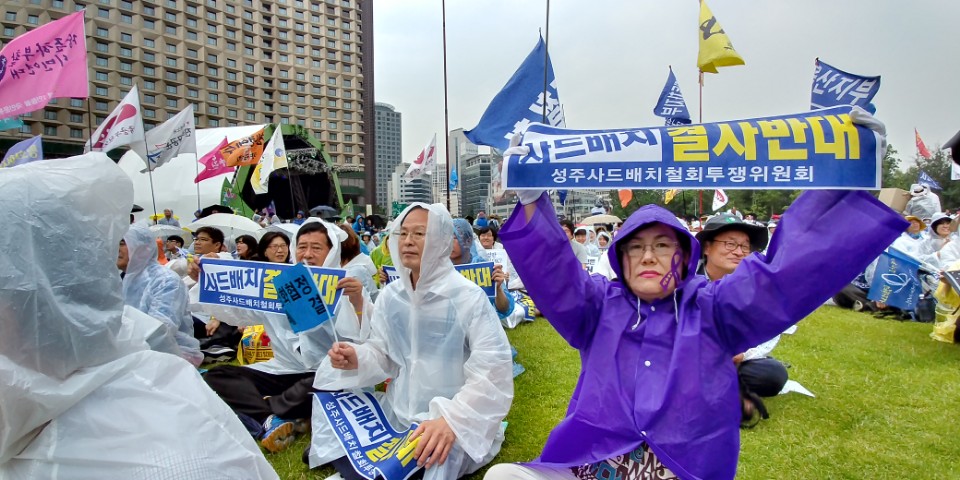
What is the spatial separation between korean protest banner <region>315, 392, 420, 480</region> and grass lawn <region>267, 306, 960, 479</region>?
34cm

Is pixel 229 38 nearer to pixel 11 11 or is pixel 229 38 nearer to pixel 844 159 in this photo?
pixel 11 11

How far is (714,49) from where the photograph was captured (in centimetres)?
746

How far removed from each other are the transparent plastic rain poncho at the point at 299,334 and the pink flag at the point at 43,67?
18.9ft

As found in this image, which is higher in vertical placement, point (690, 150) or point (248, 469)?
point (690, 150)

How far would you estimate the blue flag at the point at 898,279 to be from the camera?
6578 millimetres

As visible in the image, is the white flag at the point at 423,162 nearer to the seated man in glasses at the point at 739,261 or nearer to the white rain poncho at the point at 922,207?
the white rain poncho at the point at 922,207

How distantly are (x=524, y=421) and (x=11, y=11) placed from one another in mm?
60597

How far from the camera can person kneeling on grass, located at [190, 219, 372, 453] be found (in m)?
3.97

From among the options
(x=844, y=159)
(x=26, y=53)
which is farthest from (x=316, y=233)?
(x=26, y=53)

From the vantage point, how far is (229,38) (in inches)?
2346

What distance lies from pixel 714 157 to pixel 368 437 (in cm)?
260

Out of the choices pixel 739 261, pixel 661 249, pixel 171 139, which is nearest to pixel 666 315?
pixel 661 249

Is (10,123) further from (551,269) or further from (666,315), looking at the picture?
(666,315)

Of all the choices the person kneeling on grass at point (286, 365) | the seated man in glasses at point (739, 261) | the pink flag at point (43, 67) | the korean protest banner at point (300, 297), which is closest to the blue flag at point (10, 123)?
the pink flag at point (43, 67)
